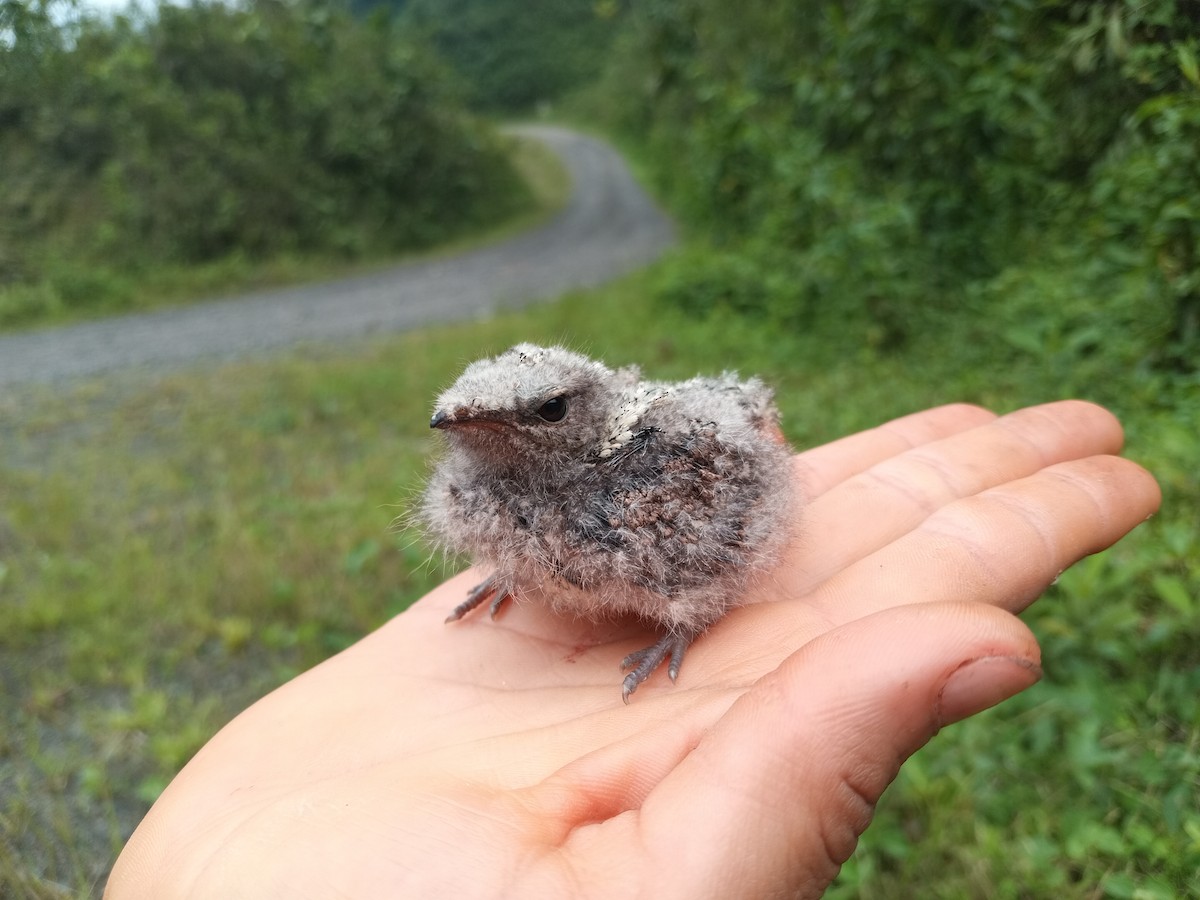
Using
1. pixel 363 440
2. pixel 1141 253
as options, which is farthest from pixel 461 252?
pixel 1141 253

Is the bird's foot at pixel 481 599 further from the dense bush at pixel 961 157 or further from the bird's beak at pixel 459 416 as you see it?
the dense bush at pixel 961 157

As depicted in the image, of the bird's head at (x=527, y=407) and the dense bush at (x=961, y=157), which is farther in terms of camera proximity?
Answer: the dense bush at (x=961, y=157)

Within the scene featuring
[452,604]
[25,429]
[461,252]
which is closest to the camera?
[452,604]

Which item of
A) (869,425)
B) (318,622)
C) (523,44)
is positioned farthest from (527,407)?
(523,44)

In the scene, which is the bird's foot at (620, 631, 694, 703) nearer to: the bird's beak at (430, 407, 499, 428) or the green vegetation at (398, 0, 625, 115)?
the bird's beak at (430, 407, 499, 428)

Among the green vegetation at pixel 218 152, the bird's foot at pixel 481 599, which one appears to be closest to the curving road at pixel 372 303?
the green vegetation at pixel 218 152

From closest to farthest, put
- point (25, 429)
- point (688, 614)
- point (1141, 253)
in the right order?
point (688, 614)
point (1141, 253)
point (25, 429)

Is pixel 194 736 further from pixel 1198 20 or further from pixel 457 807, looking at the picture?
pixel 1198 20
